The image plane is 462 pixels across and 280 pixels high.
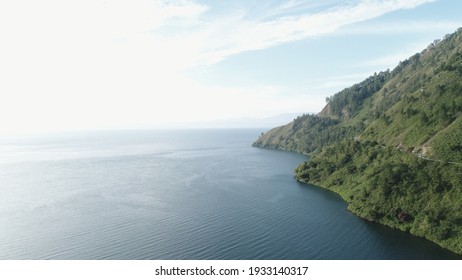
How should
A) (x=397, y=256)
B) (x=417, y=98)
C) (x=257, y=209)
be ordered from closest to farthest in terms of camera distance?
1. (x=397, y=256)
2. (x=257, y=209)
3. (x=417, y=98)

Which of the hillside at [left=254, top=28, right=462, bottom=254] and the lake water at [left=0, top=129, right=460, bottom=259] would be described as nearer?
the lake water at [left=0, top=129, right=460, bottom=259]

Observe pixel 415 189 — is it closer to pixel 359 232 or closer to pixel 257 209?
pixel 359 232

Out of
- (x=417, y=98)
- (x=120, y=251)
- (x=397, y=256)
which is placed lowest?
(x=397, y=256)

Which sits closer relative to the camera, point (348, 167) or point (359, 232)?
point (359, 232)

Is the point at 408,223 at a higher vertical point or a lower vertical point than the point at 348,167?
lower

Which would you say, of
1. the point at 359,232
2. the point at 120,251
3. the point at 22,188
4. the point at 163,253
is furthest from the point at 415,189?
the point at 22,188

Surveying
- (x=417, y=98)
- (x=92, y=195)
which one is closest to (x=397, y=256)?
(x=92, y=195)

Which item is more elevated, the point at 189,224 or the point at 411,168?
the point at 411,168

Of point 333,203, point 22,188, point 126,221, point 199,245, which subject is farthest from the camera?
point 22,188

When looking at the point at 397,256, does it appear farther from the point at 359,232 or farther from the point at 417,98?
the point at 417,98

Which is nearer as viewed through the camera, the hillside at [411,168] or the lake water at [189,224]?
the lake water at [189,224]
